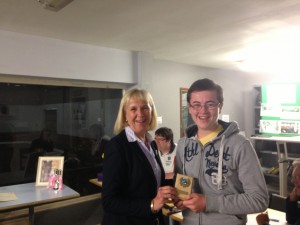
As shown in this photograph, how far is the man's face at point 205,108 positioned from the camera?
4.18ft

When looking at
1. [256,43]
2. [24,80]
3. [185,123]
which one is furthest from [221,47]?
[24,80]

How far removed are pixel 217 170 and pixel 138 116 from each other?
1.79 ft

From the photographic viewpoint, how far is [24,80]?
3.50 meters

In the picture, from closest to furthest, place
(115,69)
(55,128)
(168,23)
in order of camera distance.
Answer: (168,23) < (55,128) < (115,69)

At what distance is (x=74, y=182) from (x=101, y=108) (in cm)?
121

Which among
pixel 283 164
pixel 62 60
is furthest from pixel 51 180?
pixel 283 164

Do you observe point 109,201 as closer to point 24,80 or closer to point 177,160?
point 177,160

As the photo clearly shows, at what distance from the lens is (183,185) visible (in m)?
1.26

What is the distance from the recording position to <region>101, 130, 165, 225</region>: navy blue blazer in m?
1.34

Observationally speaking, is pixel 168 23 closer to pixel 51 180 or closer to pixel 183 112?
pixel 51 180

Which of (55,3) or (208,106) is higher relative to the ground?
(55,3)

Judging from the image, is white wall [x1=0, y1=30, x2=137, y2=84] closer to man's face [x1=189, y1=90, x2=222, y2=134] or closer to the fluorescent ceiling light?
the fluorescent ceiling light

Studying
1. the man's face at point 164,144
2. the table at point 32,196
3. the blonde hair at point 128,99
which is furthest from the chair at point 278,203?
the table at point 32,196

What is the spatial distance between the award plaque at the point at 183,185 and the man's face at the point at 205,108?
0.84 ft
